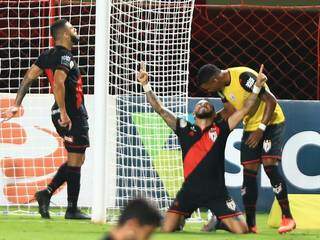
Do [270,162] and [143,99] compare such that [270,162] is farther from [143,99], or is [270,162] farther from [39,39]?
[39,39]

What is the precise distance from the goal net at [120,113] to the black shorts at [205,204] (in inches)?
37.3

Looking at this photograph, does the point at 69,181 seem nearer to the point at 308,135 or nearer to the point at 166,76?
the point at 166,76

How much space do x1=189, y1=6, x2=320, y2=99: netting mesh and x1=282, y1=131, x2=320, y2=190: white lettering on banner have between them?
2.69m

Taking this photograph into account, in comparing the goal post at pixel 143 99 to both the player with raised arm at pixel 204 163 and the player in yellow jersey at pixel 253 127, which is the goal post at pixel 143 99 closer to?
the player with raised arm at pixel 204 163

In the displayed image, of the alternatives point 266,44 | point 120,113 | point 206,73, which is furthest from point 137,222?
point 266,44

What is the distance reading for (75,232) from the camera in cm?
780

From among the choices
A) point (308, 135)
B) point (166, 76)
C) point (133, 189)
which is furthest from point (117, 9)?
point (308, 135)

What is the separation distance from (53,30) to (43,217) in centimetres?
183

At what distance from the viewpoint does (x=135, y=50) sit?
31.4 feet

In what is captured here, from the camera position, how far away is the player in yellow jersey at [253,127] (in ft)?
27.8

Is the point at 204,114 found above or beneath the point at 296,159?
above

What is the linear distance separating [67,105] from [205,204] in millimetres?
1866

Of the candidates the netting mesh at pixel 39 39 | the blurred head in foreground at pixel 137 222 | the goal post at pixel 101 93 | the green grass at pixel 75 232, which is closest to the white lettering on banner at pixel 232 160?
the netting mesh at pixel 39 39

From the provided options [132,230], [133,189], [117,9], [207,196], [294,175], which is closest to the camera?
[132,230]
